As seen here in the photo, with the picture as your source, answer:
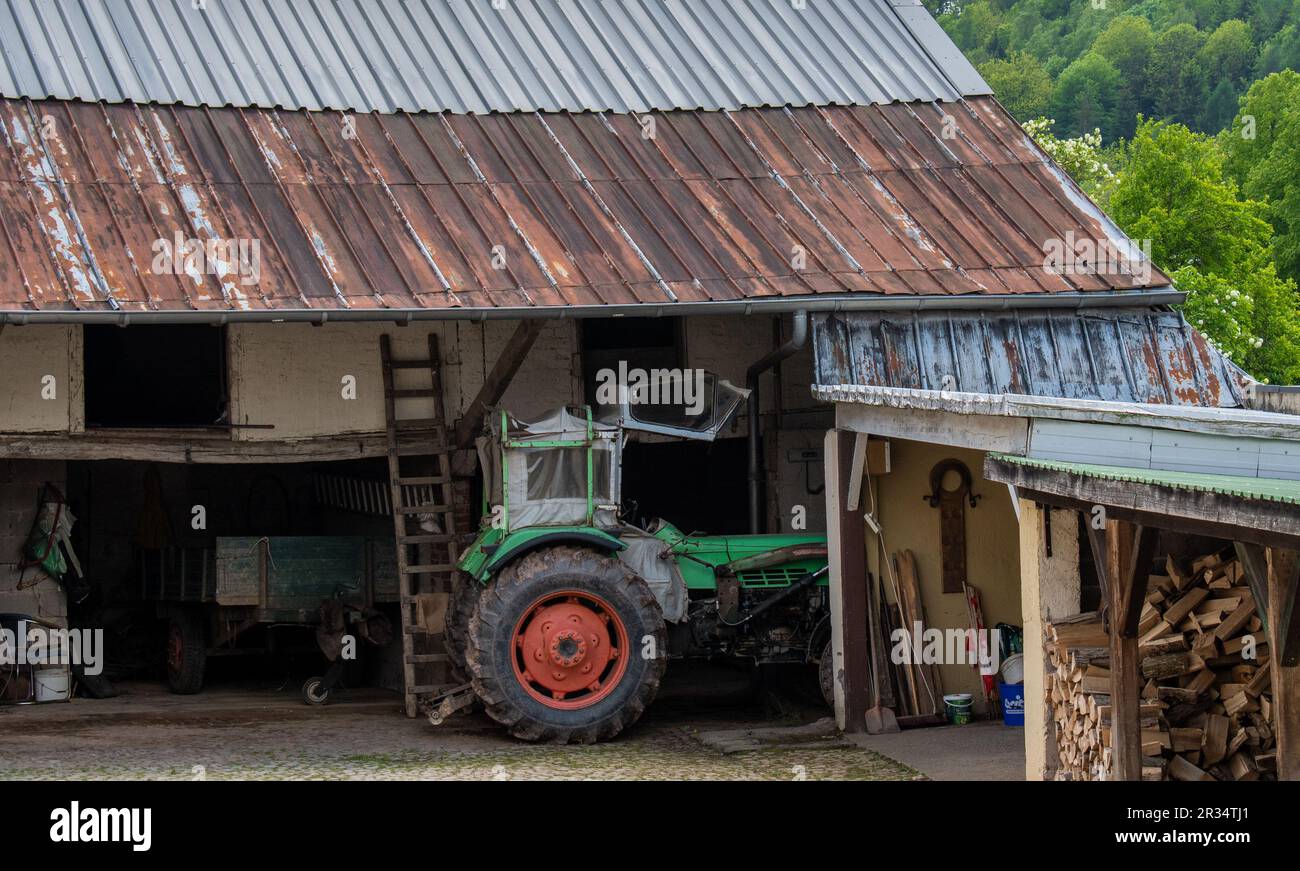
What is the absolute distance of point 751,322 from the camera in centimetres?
1445

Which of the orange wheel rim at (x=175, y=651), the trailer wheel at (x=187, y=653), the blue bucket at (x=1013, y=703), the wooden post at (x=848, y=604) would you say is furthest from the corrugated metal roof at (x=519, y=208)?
the orange wheel rim at (x=175, y=651)

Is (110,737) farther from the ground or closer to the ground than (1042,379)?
closer to the ground

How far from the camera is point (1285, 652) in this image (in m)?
7.34

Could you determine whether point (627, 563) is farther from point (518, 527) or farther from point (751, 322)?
point (751, 322)

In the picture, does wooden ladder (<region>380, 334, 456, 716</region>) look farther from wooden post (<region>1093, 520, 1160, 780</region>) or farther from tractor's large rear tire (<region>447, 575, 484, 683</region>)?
wooden post (<region>1093, 520, 1160, 780</region>)

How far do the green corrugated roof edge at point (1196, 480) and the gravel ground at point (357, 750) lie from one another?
2.99 m

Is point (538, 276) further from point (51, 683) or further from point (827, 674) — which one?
point (51, 683)

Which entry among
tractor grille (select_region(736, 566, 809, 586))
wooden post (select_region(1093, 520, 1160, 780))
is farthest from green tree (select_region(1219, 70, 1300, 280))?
wooden post (select_region(1093, 520, 1160, 780))

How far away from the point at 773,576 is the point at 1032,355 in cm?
266

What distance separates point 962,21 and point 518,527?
7831 cm

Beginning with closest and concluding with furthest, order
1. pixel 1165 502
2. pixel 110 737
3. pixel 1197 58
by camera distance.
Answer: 1. pixel 1165 502
2. pixel 110 737
3. pixel 1197 58

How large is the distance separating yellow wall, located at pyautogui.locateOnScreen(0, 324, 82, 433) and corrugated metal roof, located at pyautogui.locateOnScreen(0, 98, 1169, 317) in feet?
3.79

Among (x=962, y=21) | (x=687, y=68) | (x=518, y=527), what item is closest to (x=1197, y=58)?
(x=962, y=21)

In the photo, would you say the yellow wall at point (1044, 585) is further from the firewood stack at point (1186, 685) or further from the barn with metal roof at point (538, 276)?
the barn with metal roof at point (538, 276)
